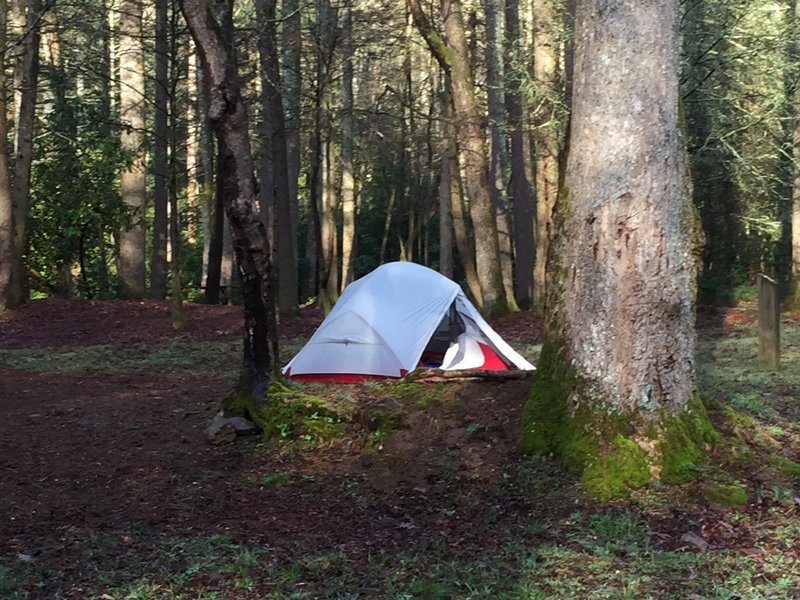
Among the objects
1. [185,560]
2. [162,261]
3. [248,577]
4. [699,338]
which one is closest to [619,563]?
[248,577]

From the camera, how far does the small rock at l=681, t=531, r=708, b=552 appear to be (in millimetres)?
5000

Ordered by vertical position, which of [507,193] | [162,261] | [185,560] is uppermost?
[507,193]

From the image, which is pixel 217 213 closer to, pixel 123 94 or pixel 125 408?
pixel 123 94

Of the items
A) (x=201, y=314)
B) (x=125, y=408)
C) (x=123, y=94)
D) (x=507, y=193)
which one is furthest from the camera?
(x=507, y=193)

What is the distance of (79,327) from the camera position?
1741 centimetres

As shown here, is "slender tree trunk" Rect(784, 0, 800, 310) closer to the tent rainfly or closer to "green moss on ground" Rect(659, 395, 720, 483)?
the tent rainfly

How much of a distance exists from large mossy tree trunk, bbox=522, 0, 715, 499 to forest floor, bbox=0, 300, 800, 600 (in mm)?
316

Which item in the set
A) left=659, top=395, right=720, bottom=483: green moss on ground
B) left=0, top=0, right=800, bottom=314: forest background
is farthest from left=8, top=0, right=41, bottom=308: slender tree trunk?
left=659, top=395, right=720, bottom=483: green moss on ground

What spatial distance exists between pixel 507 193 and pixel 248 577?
97.2 ft

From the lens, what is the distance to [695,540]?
16.6 ft

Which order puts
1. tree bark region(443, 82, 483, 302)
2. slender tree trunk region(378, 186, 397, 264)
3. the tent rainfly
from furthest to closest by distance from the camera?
1. slender tree trunk region(378, 186, 397, 264)
2. tree bark region(443, 82, 483, 302)
3. the tent rainfly

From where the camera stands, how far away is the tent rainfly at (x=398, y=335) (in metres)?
11.1

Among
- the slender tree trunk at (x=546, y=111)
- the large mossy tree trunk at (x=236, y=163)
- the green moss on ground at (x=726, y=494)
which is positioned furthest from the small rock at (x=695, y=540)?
the slender tree trunk at (x=546, y=111)

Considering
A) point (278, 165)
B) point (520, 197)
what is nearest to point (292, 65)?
point (278, 165)
